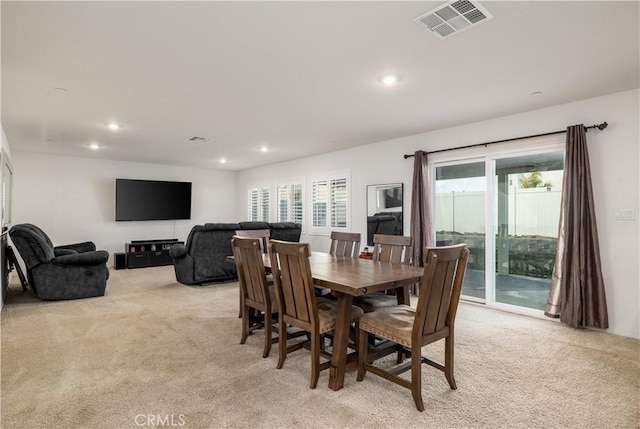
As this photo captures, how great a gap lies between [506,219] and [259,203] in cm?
618

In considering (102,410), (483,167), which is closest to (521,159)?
(483,167)

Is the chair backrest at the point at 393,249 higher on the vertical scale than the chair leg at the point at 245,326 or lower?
higher

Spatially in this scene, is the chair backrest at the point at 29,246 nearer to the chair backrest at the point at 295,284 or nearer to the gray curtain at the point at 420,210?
the chair backrest at the point at 295,284

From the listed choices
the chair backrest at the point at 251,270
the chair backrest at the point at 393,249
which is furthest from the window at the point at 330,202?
the chair backrest at the point at 251,270

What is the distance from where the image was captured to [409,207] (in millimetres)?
5633

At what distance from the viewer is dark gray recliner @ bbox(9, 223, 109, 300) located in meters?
4.79

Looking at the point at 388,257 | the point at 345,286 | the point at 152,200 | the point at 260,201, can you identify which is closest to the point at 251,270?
the point at 345,286

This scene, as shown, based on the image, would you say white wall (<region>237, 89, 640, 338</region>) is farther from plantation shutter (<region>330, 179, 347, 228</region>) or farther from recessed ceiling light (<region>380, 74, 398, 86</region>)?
plantation shutter (<region>330, 179, 347, 228</region>)

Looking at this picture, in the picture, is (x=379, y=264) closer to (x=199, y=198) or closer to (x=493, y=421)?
(x=493, y=421)

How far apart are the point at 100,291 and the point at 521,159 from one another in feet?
19.5

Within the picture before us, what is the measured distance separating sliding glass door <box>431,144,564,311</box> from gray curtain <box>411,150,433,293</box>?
244 millimetres

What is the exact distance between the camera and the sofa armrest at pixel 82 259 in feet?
16.2

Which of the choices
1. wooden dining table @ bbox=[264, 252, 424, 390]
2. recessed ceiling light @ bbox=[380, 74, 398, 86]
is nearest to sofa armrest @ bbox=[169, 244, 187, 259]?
wooden dining table @ bbox=[264, 252, 424, 390]

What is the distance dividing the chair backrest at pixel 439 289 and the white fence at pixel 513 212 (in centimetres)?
254
